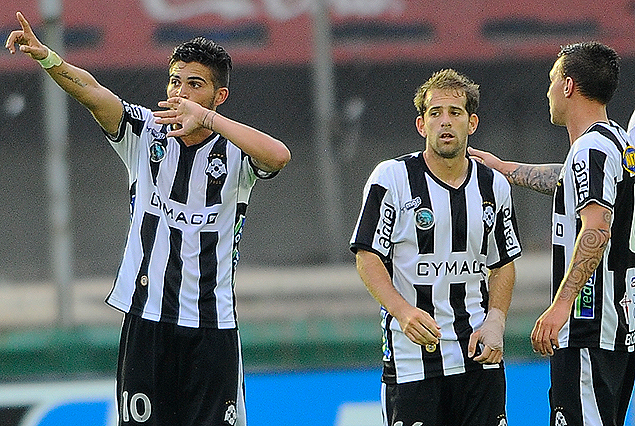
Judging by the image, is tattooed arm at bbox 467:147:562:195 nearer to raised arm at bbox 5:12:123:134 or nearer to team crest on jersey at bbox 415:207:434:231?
team crest on jersey at bbox 415:207:434:231

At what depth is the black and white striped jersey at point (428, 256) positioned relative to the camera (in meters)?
3.07

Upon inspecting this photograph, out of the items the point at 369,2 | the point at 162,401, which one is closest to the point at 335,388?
the point at 162,401

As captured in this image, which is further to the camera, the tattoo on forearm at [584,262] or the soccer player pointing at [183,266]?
the soccer player pointing at [183,266]

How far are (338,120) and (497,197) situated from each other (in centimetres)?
212

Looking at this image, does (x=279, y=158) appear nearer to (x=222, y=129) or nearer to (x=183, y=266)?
(x=222, y=129)

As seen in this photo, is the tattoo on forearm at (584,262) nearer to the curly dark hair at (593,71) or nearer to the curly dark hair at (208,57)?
the curly dark hair at (593,71)

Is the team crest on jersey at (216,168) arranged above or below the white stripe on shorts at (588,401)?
above

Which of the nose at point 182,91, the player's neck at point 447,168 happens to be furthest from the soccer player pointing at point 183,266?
the player's neck at point 447,168

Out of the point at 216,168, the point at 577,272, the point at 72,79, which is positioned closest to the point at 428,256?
Result: the point at 577,272

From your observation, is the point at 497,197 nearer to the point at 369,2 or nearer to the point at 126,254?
the point at 126,254

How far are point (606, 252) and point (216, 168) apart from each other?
3.99 feet

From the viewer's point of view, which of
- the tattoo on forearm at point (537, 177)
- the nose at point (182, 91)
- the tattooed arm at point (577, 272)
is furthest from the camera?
the tattoo on forearm at point (537, 177)

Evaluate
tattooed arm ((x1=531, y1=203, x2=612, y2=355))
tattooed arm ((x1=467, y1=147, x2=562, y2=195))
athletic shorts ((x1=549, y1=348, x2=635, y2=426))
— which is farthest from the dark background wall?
tattooed arm ((x1=531, y1=203, x2=612, y2=355))

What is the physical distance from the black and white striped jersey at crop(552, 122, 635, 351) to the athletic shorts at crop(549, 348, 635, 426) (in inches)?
1.4
